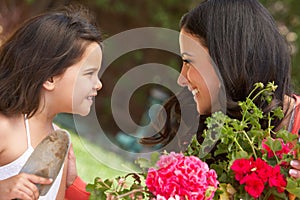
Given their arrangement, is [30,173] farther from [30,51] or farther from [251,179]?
[251,179]

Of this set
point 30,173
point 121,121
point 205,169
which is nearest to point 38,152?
point 30,173

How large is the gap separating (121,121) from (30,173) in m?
5.05

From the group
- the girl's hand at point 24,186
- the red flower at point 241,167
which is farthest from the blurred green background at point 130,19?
the red flower at point 241,167

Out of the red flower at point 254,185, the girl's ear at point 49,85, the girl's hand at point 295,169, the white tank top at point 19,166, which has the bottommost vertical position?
the white tank top at point 19,166

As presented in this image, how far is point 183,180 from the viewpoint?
58.0 inches

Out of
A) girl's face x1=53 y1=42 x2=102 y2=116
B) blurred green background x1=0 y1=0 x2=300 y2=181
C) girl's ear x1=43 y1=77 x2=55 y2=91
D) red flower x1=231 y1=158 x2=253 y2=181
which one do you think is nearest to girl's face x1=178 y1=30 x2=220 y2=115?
girl's face x1=53 y1=42 x2=102 y2=116

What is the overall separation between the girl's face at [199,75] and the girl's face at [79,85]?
28cm

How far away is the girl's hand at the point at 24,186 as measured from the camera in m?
1.80

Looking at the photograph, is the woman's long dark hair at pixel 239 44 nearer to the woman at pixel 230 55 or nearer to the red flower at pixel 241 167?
the woman at pixel 230 55

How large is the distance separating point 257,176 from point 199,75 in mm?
600

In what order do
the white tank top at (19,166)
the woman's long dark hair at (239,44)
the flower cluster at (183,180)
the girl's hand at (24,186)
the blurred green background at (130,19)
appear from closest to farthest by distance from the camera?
the flower cluster at (183,180)
the girl's hand at (24,186)
the white tank top at (19,166)
the woman's long dark hair at (239,44)
the blurred green background at (130,19)

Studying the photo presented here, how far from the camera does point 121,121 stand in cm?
689

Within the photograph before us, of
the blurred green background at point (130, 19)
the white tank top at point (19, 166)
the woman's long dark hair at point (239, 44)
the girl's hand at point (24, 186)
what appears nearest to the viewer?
the girl's hand at point (24, 186)

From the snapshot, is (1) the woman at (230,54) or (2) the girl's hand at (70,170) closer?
(1) the woman at (230,54)
